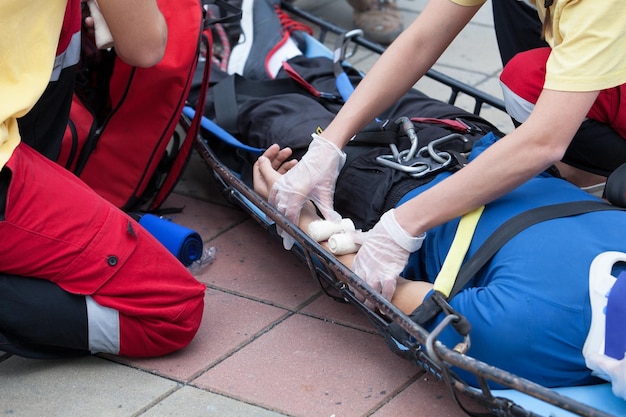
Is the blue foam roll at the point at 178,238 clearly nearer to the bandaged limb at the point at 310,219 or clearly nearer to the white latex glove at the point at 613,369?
the bandaged limb at the point at 310,219

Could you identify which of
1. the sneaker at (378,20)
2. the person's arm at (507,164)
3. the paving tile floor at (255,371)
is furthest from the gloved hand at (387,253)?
the sneaker at (378,20)

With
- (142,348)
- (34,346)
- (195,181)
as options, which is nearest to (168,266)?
(142,348)

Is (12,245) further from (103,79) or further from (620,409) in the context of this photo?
(620,409)

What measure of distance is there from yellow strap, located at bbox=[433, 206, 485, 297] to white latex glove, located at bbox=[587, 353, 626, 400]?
1.27 ft

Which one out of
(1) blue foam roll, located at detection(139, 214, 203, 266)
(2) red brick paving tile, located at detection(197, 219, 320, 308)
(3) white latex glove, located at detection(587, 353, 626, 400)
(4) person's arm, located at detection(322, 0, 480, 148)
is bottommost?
(2) red brick paving tile, located at detection(197, 219, 320, 308)

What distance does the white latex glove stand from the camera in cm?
201

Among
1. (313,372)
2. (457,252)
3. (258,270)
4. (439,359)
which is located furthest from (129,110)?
(439,359)

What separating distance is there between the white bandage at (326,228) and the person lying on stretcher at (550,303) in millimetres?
436

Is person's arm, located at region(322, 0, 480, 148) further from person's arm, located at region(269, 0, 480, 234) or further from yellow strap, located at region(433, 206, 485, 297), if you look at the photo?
yellow strap, located at region(433, 206, 485, 297)

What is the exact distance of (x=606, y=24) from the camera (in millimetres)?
2146

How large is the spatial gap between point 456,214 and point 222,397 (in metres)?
0.81

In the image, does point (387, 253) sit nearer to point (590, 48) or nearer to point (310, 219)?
point (310, 219)

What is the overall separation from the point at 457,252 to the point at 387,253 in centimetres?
19

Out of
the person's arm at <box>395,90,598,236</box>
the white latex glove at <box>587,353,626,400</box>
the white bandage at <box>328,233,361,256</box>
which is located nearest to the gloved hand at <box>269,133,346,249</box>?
the white bandage at <box>328,233,361,256</box>
